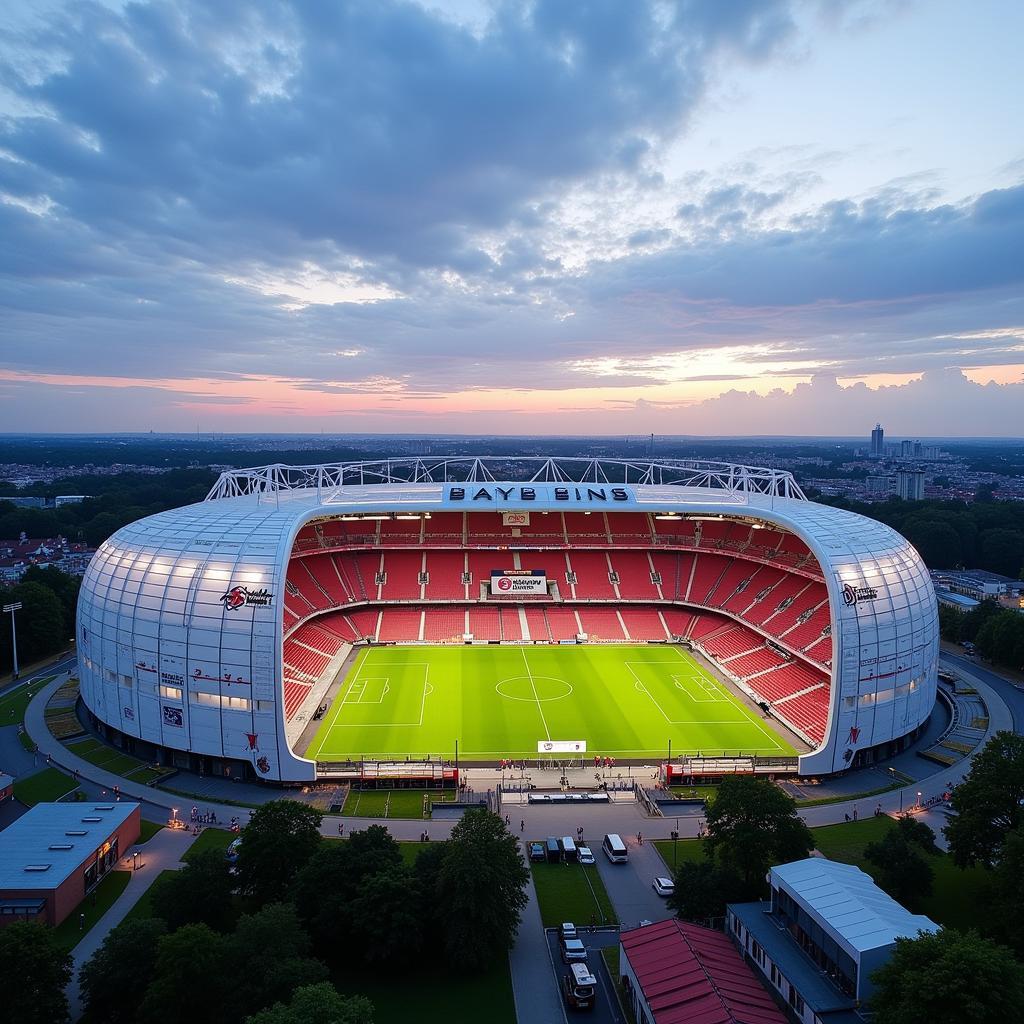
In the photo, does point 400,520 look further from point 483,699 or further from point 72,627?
point 72,627

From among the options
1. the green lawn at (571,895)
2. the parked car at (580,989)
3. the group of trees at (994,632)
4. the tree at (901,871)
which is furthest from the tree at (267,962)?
the group of trees at (994,632)

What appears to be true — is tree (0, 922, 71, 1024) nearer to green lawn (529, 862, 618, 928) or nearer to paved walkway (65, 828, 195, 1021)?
paved walkway (65, 828, 195, 1021)

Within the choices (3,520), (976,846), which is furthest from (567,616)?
(3,520)

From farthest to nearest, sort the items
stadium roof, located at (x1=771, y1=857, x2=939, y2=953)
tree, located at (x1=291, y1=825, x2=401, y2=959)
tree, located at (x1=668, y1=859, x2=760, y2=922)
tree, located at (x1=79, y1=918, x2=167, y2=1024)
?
tree, located at (x1=668, y1=859, x2=760, y2=922), tree, located at (x1=291, y1=825, x2=401, y2=959), stadium roof, located at (x1=771, y1=857, x2=939, y2=953), tree, located at (x1=79, y1=918, x2=167, y2=1024)

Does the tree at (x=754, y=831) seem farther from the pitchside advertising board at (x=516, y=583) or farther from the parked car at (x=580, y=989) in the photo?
the pitchside advertising board at (x=516, y=583)

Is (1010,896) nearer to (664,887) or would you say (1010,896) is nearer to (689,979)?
(689,979)

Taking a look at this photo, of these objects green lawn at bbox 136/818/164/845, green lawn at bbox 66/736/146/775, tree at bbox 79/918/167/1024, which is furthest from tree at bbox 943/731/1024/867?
green lawn at bbox 66/736/146/775
